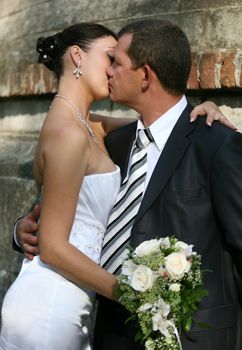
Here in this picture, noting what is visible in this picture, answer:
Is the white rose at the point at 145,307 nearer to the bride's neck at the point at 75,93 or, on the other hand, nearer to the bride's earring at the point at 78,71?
the bride's neck at the point at 75,93

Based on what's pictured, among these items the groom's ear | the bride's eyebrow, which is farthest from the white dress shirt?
the bride's eyebrow

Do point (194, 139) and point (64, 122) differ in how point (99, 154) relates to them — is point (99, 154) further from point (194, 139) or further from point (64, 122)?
point (194, 139)

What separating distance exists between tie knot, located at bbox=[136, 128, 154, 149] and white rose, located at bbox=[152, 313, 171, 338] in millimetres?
965

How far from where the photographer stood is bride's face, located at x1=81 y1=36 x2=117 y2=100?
3.51 metres

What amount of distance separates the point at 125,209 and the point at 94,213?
0.17 m

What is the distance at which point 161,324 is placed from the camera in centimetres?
265

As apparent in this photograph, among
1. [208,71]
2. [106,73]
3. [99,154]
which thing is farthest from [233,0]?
Answer: [99,154]

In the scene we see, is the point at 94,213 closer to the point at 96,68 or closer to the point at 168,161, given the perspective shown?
the point at 168,161

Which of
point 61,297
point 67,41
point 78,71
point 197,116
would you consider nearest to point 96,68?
point 78,71

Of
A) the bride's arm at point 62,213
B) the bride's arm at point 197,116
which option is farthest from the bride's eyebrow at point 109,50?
the bride's arm at point 62,213

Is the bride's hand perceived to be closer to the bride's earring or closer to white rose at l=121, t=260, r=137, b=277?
the bride's earring

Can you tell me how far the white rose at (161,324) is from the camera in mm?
2639

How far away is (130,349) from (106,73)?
1.34 metres

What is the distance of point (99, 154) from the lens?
Result: 3410mm
